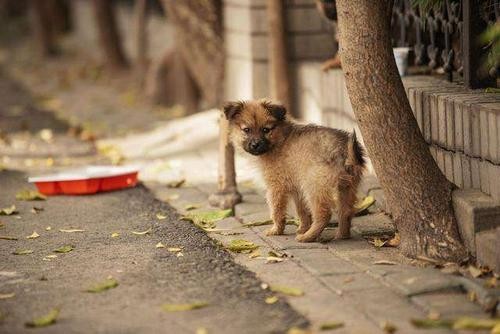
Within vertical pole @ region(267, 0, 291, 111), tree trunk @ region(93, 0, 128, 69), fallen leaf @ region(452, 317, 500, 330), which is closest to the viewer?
fallen leaf @ region(452, 317, 500, 330)

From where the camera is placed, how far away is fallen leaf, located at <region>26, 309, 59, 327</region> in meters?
5.21

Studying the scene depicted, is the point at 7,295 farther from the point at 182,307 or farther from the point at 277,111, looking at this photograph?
the point at 277,111

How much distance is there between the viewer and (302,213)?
701cm

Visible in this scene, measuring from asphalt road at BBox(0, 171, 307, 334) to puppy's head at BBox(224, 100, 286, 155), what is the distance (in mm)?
734

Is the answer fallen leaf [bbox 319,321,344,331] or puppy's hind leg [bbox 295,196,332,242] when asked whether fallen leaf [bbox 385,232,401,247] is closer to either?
puppy's hind leg [bbox 295,196,332,242]

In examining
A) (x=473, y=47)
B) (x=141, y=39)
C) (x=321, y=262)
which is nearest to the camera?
(x=321, y=262)

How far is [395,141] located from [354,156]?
41cm

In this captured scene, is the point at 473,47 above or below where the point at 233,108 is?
above

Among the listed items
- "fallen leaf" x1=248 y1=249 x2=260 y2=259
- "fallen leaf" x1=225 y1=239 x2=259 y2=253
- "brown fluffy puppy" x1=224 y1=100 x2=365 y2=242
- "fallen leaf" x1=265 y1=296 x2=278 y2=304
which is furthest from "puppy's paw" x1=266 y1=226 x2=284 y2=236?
"fallen leaf" x1=265 y1=296 x2=278 y2=304

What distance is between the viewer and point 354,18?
618cm

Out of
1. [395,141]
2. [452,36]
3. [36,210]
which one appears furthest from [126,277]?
[452,36]

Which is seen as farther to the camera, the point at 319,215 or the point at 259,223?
the point at 259,223

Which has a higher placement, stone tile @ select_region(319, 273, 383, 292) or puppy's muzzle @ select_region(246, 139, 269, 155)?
puppy's muzzle @ select_region(246, 139, 269, 155)

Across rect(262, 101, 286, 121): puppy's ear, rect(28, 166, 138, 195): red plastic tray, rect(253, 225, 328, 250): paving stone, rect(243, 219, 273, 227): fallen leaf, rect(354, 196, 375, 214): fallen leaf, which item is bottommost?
rect(253, 225, 328, 250): paving stone
